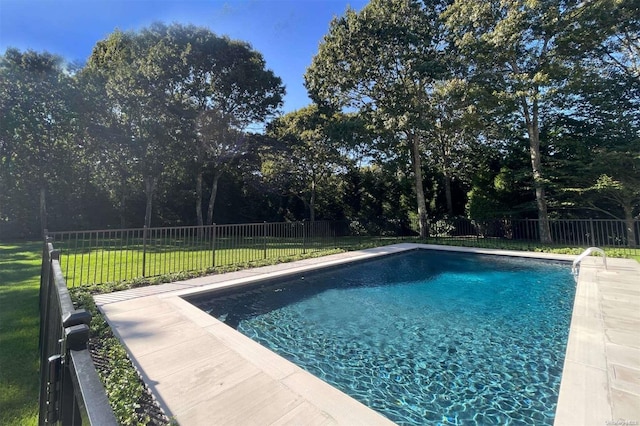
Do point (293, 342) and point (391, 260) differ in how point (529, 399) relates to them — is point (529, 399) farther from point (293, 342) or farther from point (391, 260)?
point (391, 260)

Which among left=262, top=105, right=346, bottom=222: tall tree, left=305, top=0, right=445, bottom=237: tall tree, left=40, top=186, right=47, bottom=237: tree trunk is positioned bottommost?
left=40, top=186, right=47, bottom=237: tree trunk

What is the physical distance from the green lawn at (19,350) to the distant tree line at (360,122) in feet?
37.6

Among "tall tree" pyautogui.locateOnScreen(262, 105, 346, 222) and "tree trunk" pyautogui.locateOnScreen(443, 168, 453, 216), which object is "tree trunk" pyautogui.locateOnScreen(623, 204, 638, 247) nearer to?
"tree trunk" pyautogui.locateOnScreen(443, 168, 453, 216)

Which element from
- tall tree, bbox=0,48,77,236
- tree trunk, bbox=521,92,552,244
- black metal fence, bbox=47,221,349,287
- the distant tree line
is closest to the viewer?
black metal fence, bbox=47,221,349,287

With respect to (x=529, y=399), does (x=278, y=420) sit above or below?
above

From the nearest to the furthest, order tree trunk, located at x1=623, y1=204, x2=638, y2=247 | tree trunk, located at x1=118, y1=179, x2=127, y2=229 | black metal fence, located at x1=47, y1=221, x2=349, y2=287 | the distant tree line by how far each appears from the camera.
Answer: black metal fence, located at x1=47, y1=221, x2=349, y2=287, tree trunk, located at x1=623, y1=204, x2=638, y2=247, the distant tree line, tree trunk, located at x1=118, y1=179, x2=127, y2=229

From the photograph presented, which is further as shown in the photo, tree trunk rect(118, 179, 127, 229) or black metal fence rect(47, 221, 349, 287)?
tree trunk rect(118, 179, 127, 229)

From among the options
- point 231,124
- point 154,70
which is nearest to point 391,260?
point 231,124

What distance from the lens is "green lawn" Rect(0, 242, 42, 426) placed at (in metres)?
2.38

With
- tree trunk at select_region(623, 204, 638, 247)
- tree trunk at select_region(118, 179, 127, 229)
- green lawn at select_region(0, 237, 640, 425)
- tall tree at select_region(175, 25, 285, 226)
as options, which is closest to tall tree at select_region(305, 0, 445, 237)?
tall tree at select_region(175, 25, 285, 226)

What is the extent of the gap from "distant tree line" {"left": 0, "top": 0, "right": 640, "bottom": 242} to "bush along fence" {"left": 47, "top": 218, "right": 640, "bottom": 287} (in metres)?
0.72

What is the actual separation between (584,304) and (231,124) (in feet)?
57.6

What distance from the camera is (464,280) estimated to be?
7.75 meters

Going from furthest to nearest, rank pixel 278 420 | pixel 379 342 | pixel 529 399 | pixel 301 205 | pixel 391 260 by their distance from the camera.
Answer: pixel 301 205
pixel 391 260
pixel 379 342
pixel 529 399
pixel 278 420
